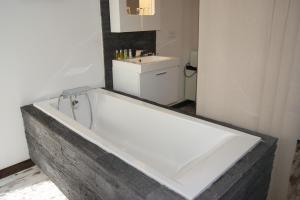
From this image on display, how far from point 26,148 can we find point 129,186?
1.74m

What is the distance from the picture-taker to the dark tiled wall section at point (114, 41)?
2.97 metres

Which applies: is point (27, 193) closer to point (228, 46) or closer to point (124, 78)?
point (124, 78)

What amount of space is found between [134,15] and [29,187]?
87.5 inches

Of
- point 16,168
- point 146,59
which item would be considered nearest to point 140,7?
point 146,59

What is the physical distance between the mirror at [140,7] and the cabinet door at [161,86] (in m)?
0.80

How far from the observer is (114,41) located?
3146 millimetres

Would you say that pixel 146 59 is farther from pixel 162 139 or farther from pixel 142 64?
pixel 162 139

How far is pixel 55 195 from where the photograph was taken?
2064mm

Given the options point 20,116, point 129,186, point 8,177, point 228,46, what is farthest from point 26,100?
point 228,46

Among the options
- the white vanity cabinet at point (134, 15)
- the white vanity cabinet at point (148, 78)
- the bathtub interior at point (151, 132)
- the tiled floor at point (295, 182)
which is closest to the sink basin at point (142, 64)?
the white vanity cabinet at point (148, 78)

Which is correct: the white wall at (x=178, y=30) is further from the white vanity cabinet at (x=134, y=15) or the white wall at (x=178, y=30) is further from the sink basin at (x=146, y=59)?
the white vanity cabinet at (x=134, y=15)

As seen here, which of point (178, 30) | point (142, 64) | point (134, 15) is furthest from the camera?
point (178, 30)

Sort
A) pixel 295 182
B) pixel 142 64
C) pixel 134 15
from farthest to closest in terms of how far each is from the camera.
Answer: pixel 134 15 → pixel 142 64 → pixel 295 182

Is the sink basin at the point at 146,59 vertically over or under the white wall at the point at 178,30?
under
